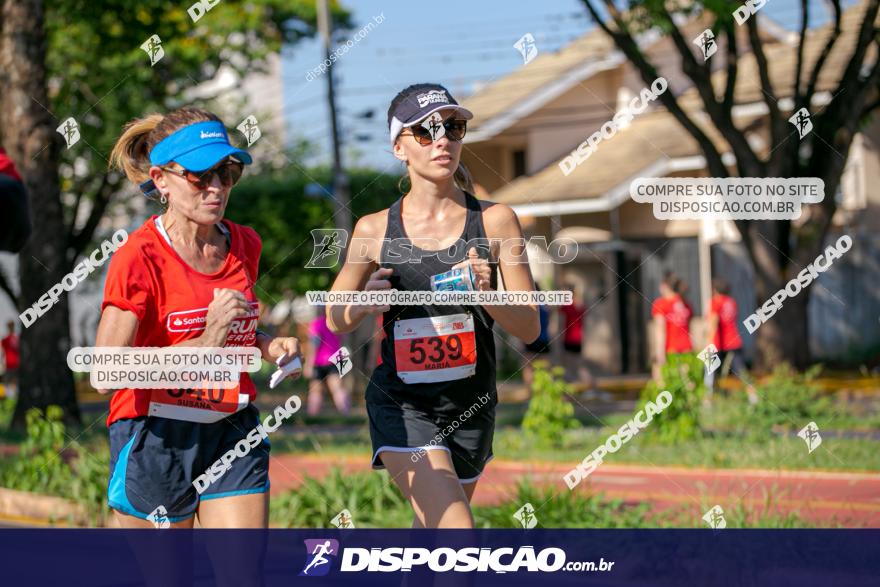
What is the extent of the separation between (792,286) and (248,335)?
48.6 ft

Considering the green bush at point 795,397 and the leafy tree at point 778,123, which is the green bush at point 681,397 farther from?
the leafy tree at point 778,123

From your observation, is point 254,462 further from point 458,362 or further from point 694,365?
point 694,365

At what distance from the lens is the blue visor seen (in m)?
4.20

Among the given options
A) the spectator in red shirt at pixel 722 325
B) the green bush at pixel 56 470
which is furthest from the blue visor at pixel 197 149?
the spectator in red shirt at pixel 722 325

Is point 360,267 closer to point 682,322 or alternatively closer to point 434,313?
point 434,313

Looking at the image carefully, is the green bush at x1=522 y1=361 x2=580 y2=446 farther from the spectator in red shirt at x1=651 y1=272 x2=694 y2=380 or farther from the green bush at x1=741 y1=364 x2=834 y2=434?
the spectator in red shirt at x1=651 y1=272 x2=694 y2=380

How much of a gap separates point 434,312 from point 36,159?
10.6 m

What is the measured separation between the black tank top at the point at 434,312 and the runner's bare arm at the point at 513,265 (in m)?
0.04

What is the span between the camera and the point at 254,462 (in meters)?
4.15

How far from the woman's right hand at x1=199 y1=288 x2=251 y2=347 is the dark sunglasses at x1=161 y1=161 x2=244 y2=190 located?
372mm

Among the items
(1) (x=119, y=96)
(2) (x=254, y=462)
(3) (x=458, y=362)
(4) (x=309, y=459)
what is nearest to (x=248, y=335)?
(2) (x=254, y=462)

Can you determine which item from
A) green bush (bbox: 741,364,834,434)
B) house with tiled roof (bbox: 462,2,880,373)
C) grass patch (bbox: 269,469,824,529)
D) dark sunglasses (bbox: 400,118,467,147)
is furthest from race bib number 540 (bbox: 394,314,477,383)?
house with tiled roof (bbox: 462,2,880,373)

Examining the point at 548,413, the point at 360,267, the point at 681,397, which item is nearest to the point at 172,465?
the point at 360,267

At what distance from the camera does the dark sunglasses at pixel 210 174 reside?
13.9 feet
